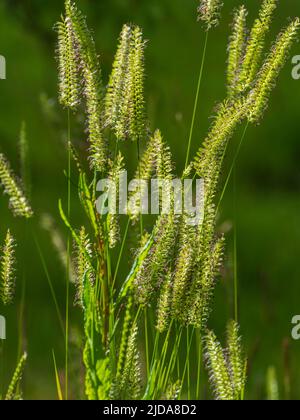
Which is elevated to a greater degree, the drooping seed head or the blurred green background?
the blurred green background

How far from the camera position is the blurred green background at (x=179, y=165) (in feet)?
16.2

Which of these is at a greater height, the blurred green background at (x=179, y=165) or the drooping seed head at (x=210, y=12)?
the blurred green background at (x=179, y=165)

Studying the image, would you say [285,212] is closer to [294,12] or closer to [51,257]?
[51,257]

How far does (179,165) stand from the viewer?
34.0 ft

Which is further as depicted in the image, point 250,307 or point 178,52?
point 178,52

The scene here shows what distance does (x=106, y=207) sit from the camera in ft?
4.37

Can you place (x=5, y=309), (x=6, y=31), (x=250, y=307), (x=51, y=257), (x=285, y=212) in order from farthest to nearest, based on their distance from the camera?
(x=6, y=31)
(x=285, y=212)
(x=51, y=257)
(x=250, y=307)
(x=5, y=309)

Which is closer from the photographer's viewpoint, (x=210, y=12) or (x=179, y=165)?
(x=210, y=12)

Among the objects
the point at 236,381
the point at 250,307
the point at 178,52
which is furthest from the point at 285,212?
the point at 236,381

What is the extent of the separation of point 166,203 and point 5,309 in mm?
5136

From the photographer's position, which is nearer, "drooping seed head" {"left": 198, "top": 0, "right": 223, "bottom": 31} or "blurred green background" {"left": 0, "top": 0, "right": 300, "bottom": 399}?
"drooping seed head" {"left": 198, "top": 0, "right": 223, "bottom": 31}

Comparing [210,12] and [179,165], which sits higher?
[179,165]

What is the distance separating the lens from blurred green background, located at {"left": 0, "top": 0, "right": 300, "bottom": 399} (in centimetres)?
495

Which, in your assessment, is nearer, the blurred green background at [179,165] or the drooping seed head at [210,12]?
the drooping seed head at [210,12]
